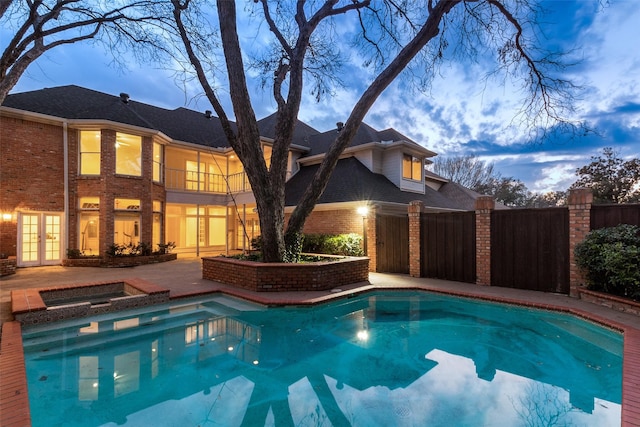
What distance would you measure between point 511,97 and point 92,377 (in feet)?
38.1

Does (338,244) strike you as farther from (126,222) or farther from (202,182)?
(202,182)

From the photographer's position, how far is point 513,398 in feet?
11.1

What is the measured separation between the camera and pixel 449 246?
9297 mm

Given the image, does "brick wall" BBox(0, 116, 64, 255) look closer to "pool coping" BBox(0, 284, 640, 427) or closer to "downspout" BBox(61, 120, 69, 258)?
"downspout" BBox(61, 120, 69, 258)

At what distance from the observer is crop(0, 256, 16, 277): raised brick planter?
32.0ft

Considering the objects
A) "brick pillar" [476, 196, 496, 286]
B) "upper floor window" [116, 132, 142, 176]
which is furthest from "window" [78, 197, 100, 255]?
"brick pillar" [476, 196, 496, 286]

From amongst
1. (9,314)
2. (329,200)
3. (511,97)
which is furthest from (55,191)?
(511,97)

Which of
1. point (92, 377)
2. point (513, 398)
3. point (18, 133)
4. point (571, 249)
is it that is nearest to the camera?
point (513, 398)

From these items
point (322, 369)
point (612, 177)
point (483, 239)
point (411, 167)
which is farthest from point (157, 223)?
point (612, 177)

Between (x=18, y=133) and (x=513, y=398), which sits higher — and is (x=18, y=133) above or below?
above

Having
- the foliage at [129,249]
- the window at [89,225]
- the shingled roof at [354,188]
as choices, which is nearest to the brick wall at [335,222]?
the shingled roof at [354,188]

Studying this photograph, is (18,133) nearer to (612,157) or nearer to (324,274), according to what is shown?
(324,274)

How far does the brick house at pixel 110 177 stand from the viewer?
11523 mm

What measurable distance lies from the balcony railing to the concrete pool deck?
5.29m
